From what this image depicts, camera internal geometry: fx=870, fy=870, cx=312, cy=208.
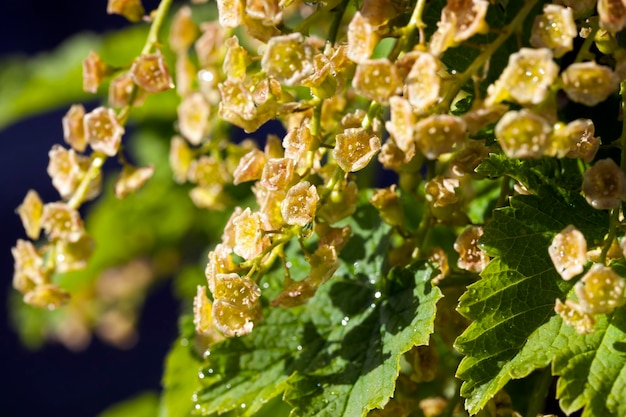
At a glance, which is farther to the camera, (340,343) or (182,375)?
(182,375)

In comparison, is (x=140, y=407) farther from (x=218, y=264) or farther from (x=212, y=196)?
(x=218, y=264)

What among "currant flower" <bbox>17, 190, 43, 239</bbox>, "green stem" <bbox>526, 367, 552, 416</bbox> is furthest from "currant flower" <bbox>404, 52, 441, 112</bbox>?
"currant flower" <bbox>17, 190, 43, 239</bbox>

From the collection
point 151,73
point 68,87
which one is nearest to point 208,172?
point 151,73

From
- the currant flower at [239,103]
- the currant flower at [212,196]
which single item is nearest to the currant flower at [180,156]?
the currant flower at [212,196]

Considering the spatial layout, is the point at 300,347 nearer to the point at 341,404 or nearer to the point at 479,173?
the point at 341,404

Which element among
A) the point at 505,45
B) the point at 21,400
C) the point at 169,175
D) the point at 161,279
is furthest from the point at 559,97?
the point at 21,400
